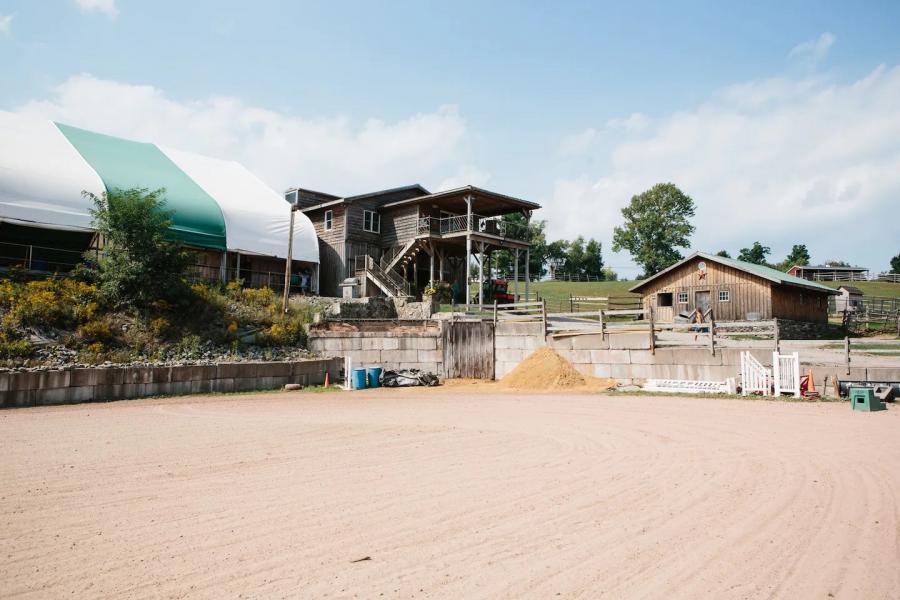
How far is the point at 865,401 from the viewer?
1199 centimetres

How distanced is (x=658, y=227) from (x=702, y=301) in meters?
43.9

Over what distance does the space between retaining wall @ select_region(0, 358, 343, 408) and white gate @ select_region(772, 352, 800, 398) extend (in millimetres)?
14613

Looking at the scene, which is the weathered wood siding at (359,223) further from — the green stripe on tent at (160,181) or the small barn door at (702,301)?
the small barn door at (702,301)

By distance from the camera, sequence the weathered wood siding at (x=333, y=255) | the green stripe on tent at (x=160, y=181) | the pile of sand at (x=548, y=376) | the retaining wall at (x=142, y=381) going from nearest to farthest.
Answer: the retaining wall at (x=142, y=381), the pile of sand at (x=548, y=376), the green stripe on tent at (x=160, y=181), the weathered wood siding at (x=333, y=255)

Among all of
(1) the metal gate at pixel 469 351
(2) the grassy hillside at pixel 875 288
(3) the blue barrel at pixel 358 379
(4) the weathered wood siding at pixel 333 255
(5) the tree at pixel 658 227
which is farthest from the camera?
(5) the tree at pixel 658 227

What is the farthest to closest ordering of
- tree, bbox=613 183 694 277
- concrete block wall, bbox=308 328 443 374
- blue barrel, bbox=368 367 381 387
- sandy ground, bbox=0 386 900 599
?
1. tree, bbox=613 183 694 277
2. concrete block wall, bbox=308 328 443 374
3. blue barrel, bbox=368 367 381 387
4. sandy ground, bbox=0 386 900 599

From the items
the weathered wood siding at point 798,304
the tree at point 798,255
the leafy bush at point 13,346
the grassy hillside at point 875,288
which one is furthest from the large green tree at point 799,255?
the leafy bush at point 13,346

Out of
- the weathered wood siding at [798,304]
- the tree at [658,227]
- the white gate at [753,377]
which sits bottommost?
the white gate at [753,377]

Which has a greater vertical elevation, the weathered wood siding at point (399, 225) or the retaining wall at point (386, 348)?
the weathered wood siding at point (399, 225)

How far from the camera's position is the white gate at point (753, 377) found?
14.6 metres

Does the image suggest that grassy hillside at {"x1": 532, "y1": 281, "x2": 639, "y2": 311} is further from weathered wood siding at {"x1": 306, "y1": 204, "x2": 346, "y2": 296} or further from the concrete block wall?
the concrete block wall

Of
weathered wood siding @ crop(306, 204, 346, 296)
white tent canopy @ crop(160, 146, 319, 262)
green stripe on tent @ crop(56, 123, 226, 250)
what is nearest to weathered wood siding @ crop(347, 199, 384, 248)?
weathered wood siding @ crop(306, 204, 346, 296)

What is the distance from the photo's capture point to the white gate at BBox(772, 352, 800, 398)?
14030 millimetres

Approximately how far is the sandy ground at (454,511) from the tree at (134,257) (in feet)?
28.6
